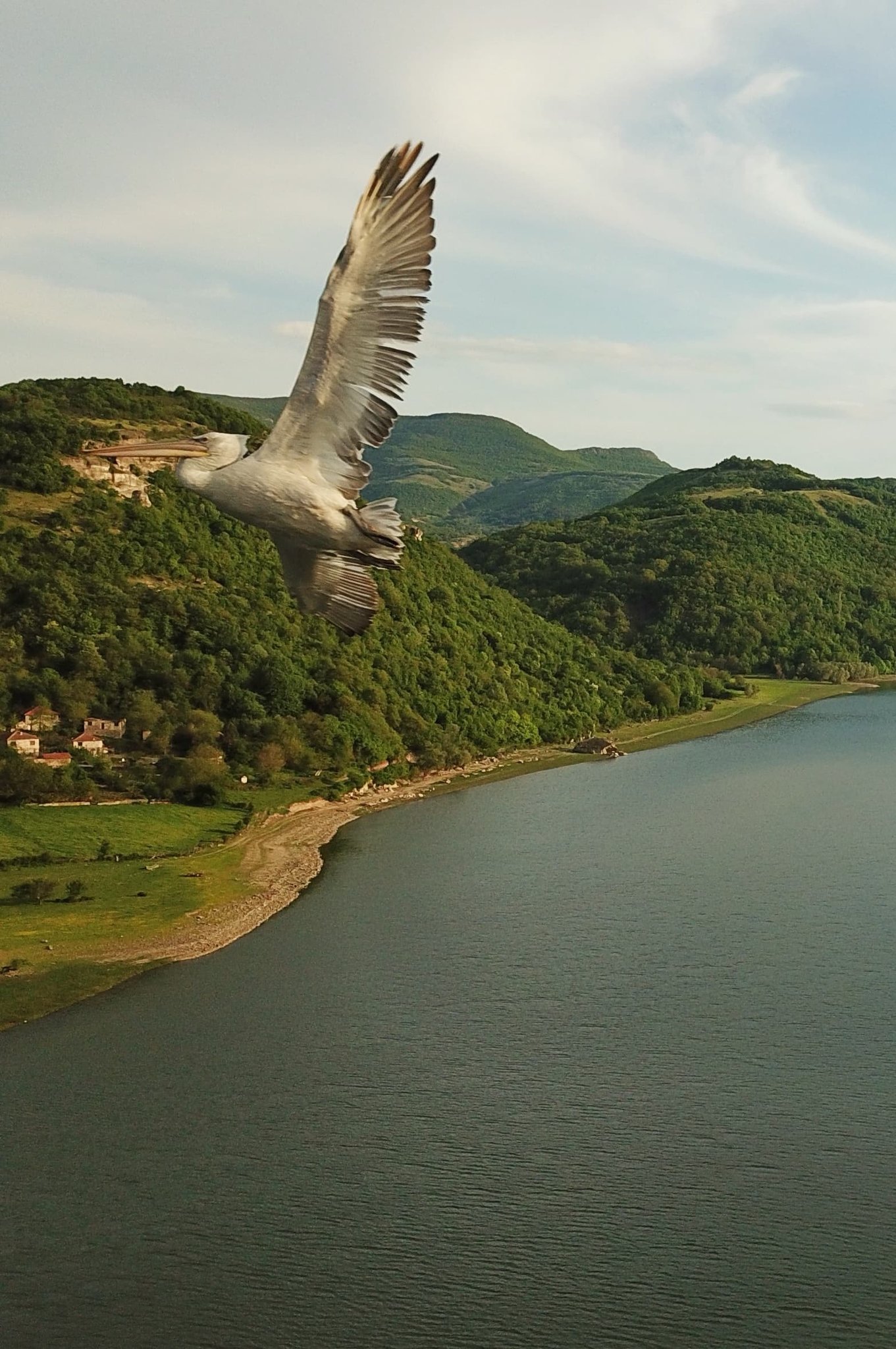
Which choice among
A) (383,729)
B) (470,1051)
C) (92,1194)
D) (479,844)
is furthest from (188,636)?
(92,1194)

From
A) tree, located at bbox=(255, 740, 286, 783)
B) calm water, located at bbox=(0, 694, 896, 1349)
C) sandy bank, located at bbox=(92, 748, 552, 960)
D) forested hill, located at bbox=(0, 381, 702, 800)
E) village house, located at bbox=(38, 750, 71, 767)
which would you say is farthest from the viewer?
tree, located at bbox=(255, 740, 286, 783)

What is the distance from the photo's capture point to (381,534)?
4676 mm

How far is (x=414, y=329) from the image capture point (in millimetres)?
4449

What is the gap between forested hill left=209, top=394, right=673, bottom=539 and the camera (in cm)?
15825

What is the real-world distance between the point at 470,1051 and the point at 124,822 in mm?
13668

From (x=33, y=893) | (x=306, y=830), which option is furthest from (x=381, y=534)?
(x=306, y=830)

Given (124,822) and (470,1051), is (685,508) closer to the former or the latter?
(124,822)

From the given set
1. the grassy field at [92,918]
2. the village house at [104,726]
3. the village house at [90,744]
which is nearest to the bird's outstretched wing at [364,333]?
the grassy field at [92,918]

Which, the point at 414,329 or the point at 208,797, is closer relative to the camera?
the point at 414,329

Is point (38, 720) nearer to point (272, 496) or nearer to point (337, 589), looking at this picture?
point (337, 589)

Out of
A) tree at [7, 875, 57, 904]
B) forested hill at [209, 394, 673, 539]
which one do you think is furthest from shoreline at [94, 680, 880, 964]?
forested hill at [209, 394, 673, 539]

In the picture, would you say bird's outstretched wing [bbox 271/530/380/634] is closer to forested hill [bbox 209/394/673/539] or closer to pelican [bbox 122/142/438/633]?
pelican [bbox 122/142/438/633]

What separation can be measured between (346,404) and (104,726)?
3134 centimetres

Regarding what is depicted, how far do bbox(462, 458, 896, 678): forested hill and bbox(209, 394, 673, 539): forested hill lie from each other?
181ft
